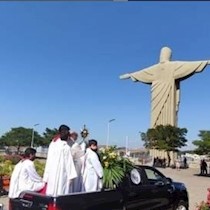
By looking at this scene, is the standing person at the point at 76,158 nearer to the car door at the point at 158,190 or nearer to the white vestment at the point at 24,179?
the white vestment at the point at 24,179

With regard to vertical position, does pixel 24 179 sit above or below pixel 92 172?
below

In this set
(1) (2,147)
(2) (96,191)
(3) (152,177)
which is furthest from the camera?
(1) (2,147)

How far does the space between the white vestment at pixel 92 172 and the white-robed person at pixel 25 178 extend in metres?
0.85

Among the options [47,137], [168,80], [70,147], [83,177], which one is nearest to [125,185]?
[83,177]

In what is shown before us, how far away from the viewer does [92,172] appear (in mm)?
8492

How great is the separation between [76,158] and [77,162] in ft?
0.30

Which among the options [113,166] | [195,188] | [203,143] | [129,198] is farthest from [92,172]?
[203,143]

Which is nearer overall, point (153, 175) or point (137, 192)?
point (137, 192)

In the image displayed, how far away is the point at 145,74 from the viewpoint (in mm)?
73750

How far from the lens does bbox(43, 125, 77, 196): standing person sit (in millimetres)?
7844

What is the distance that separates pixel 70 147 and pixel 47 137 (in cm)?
7701

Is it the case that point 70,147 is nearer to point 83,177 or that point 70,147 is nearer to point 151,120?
point 83,177

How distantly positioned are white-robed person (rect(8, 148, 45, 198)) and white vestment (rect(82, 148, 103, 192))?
85 centimetres

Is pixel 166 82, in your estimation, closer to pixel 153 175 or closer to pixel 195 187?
pixel 195 187
